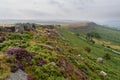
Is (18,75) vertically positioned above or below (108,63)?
above

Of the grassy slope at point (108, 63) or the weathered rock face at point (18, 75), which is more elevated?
the weathered rock face at point (18, 75)

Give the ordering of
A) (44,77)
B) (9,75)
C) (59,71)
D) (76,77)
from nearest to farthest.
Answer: (9,75)
(44,77)
(59,71)
(76,77)

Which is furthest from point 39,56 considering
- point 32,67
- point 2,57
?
point 2,57

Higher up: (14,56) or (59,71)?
Answer: (14,56)

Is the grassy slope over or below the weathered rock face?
below

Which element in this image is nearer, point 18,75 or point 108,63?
point 18,75

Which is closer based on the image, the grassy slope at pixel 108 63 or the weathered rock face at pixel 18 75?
the weathered rock face at pixel 18 75

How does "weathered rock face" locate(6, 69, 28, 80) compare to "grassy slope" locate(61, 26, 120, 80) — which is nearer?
"weathered rock face" locate(6, 69, 28, 80)

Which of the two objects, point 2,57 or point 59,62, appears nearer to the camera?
point 2,57

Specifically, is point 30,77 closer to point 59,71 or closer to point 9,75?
point 9,75

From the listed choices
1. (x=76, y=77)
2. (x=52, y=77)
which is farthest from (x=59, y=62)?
(x=52, y=77)

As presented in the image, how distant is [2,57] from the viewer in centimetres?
3150

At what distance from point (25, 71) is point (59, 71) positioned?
498 centimetres

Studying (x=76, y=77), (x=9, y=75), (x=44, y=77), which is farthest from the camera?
(x=76, y=77)
